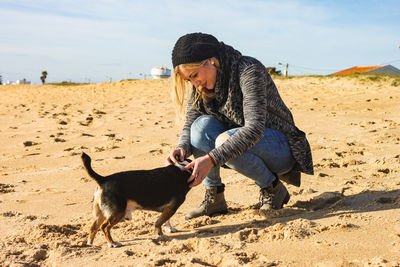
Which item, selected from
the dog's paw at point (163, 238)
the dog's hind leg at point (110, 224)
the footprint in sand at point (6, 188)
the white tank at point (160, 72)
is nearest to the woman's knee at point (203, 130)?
the dog's paw at point (163, 238)

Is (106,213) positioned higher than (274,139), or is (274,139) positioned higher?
(274,139)

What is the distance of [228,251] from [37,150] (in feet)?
15.5

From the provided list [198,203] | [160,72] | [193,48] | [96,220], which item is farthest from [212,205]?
[160,72]

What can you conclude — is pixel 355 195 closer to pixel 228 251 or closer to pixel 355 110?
pixel 228 251

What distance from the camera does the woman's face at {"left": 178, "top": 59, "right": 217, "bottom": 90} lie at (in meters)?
2.99

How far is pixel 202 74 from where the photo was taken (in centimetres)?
303

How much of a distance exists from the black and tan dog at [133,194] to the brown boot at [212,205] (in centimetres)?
38

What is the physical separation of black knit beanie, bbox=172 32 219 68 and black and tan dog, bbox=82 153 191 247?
790 mm

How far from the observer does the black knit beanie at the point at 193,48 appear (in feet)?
9.46

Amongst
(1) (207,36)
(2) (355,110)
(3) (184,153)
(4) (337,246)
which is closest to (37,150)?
(3) (184,153)

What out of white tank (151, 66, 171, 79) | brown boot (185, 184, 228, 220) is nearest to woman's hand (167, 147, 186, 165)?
brown boot (185, 184, 228, 220)

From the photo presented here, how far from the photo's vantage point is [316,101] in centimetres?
1089

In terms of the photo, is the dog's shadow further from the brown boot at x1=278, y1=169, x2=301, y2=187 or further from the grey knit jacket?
the grey knit jacket

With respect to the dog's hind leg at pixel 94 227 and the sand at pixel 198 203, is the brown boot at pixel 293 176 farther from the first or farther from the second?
the dog's hind leg at pixel 94 227
